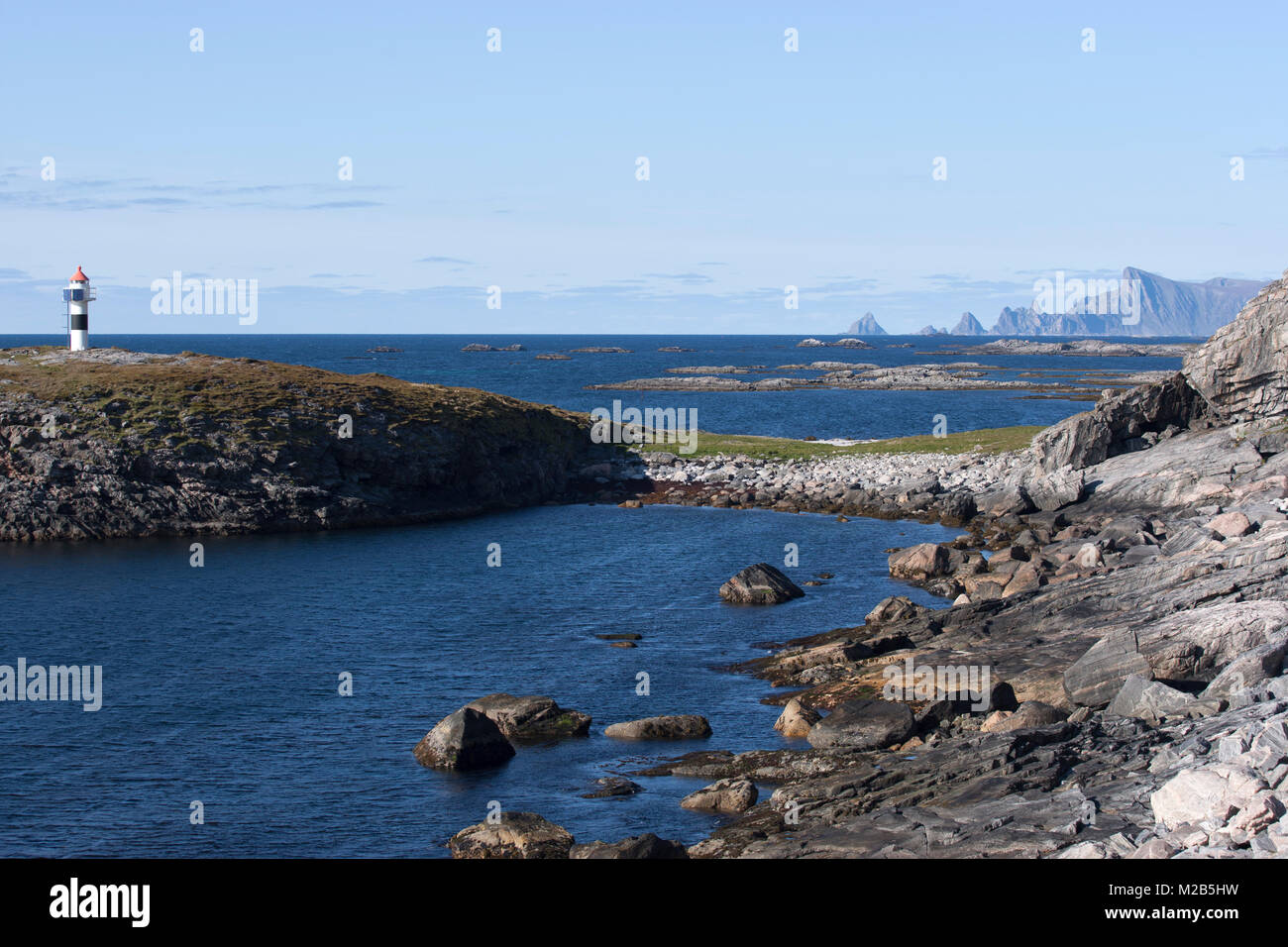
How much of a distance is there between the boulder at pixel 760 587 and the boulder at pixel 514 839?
27585 mm

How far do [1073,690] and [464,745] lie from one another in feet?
58.4

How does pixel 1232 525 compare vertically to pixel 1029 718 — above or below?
above

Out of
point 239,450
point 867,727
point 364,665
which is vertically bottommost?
point 364,665

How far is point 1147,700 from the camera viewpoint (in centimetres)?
3016

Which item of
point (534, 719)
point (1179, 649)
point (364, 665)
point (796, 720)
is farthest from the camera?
point (364, 665)

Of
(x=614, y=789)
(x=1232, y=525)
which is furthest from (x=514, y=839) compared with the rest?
(x=1232, y=525)

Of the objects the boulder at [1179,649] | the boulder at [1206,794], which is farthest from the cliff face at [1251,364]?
Answer: the boulder at [1206,794]

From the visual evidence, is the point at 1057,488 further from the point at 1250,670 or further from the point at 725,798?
the point at 725,798

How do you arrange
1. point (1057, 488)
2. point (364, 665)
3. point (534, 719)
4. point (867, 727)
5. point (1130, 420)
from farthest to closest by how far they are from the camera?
point (1130, 420) → point (1057, 488) → point (364, 665) → point (534, 719) → point (867, 727)

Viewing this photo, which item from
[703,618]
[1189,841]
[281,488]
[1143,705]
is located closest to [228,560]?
[281,488]

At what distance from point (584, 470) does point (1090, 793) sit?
72643mm

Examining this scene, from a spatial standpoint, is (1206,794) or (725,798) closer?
(1206,794)

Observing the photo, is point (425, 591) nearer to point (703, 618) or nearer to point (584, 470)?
point (703, 618)
